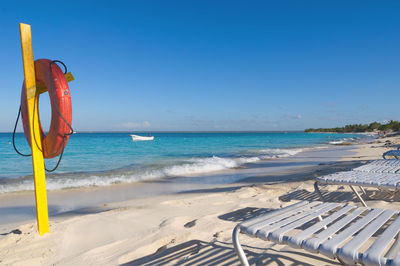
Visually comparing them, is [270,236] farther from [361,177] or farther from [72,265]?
[361,177]

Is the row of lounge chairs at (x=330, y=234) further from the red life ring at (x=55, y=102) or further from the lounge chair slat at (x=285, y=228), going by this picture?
the red life ring at (x=55, y=102)

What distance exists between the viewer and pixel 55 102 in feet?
9.55

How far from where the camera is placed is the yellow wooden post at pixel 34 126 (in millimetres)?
3008

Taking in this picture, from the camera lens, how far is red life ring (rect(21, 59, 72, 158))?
2.93 meters

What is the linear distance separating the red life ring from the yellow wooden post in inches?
2.6

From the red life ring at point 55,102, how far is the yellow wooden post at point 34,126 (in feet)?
0.22

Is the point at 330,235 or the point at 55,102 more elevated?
the point at 55,102

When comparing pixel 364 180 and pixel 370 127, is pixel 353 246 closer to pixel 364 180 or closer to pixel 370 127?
pixel 364 180

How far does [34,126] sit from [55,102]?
459mm

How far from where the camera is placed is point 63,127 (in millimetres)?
2975

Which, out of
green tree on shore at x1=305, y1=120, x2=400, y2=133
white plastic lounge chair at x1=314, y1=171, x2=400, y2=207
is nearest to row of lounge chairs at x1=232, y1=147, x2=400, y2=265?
white plastic lounge chair at x1=314, y1=171, x2=400, y2=207

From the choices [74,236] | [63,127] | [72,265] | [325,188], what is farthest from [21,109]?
[325,188]

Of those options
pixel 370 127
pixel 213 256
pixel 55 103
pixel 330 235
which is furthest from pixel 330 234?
pixel 370 127

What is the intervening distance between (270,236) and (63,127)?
2543mm
